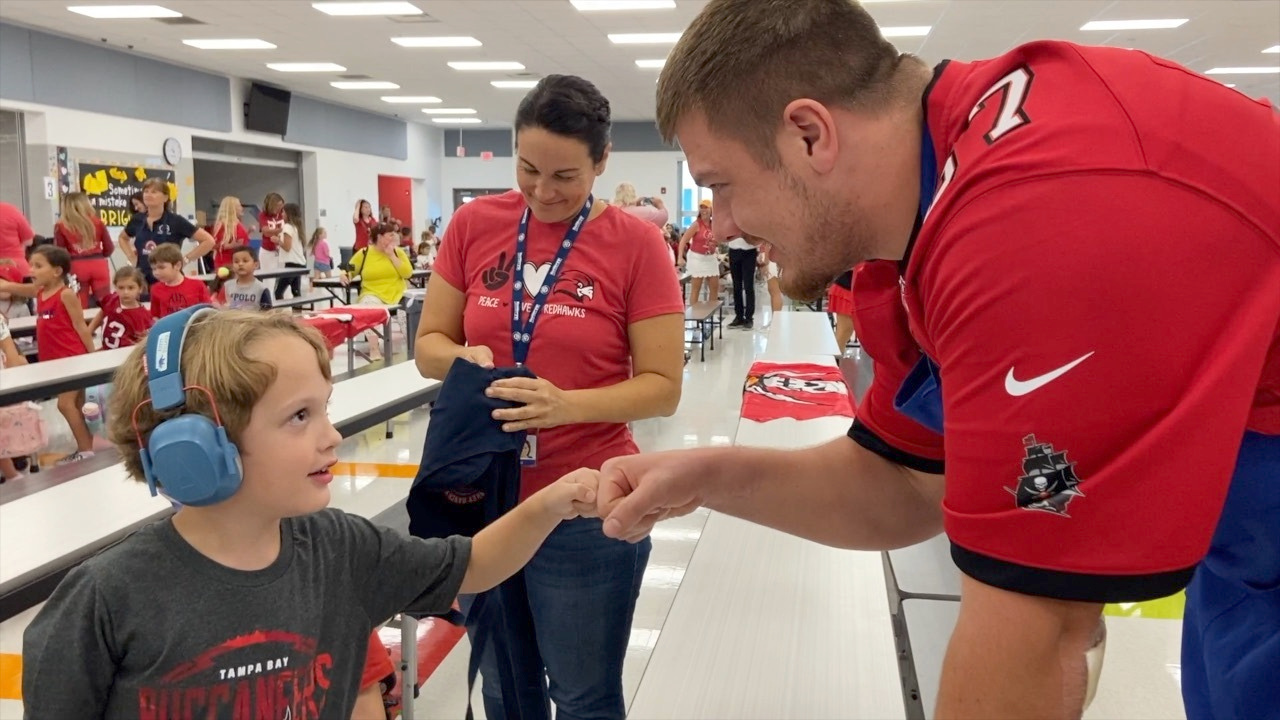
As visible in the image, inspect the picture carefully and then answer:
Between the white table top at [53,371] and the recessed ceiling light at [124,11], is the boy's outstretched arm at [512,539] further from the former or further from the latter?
the recessed ceiling light at [124,11]

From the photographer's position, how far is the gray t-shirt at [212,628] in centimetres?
115

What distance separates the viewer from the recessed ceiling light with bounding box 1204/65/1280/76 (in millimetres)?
15383

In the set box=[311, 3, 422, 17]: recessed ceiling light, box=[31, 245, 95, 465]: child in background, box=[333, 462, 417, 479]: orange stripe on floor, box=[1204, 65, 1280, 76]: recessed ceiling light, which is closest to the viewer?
box=[333, 462, 417, 479]: orange stripe on floor

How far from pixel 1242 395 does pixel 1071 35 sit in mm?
14395

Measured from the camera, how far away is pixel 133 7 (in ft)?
37.3

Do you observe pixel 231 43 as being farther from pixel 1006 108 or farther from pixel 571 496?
pixel 1006 108

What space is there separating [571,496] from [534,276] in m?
0.69

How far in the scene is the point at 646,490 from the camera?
1399 mm

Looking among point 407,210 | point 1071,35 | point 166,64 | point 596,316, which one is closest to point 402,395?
point 596,316

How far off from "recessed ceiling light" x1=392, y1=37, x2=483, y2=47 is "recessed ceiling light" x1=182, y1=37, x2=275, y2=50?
2067 millimetres

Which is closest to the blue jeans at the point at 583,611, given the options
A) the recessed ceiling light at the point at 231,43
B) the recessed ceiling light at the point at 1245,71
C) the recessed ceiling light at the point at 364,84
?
the recessed ceiling light at the point at 231,43

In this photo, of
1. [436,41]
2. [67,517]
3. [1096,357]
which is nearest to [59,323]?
[67,517]

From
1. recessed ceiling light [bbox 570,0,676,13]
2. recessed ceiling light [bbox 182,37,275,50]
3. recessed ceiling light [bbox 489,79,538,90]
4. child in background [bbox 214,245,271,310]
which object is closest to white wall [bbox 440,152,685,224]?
recessed ceiling light [bbox 489,79,538,90]

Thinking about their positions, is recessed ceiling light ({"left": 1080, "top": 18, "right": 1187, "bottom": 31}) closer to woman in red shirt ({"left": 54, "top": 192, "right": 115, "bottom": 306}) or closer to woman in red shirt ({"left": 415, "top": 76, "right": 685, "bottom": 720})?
woman in red shirt ({"left": 54, "top": 192, "right": 115, "bottom": 306})
